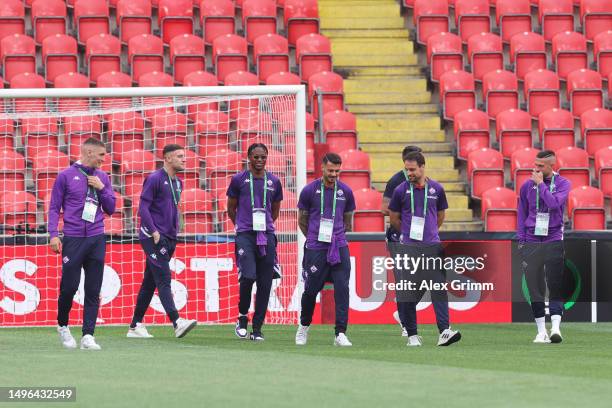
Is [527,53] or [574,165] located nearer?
[574,165]

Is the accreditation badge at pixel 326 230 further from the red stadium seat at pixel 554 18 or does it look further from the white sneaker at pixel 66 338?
the red stadium seat at pixel 554 18

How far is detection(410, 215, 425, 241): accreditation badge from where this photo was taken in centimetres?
1292

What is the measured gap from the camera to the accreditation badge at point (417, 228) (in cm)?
1292

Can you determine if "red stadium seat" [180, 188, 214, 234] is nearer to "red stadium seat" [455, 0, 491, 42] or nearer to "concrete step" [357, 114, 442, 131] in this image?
"concrete step" [357, 114, 442, 131]

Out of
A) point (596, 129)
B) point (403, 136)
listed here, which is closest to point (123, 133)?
point (403, 136)

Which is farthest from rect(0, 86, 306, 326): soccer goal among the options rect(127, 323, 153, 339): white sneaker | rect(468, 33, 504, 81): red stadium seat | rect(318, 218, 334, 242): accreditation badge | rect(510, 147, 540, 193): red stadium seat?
rect(468, 33, 504, 81): red stadium seat

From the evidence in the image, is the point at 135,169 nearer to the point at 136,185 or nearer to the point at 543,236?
the point at 136,185

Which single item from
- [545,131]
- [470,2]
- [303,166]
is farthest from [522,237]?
[470,2]

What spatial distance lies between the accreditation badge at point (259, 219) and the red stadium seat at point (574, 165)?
26.0 ft

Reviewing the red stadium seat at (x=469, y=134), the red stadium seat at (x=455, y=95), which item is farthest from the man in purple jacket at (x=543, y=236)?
the red stadium seat at (x=455, y=95)

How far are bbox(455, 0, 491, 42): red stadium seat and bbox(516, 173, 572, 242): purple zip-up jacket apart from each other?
10.4 metres

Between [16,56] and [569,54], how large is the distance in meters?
9.33

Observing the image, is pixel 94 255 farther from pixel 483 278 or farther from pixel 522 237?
pixel 483 278

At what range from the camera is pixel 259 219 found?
13969 millimetres
